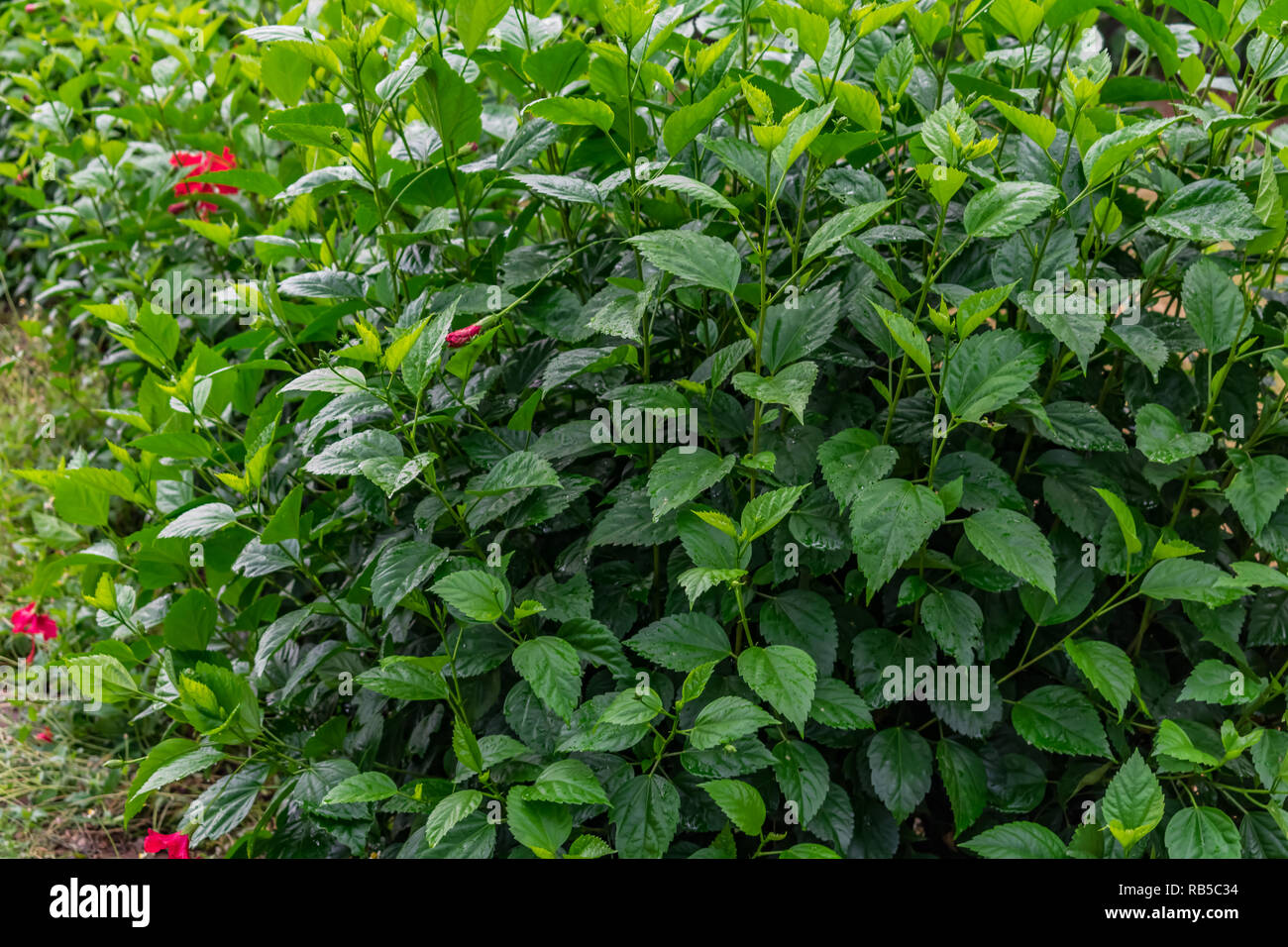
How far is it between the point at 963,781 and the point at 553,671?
60 centimetres

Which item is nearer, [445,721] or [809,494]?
[809,494]

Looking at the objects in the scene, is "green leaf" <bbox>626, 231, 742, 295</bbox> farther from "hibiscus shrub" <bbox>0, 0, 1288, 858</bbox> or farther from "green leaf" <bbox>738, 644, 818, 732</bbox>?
"green leaf" <bbox>738, 644, 818, 732</bbox>

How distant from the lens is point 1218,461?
1624 millimetres

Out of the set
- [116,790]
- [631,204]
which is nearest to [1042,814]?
[631,204]

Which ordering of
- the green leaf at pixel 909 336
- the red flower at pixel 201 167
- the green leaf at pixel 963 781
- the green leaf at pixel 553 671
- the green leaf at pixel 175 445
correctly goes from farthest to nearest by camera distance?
1. the red flower at pixel 201 167
2. the green leaf at pixel 175 445
3. the green leaf at pixel 963 781
4. the green leaf at pixel 553 671
5. the green leaf at pixel 909 336

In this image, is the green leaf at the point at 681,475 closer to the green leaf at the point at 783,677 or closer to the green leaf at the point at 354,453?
the green leaf at the point at 783,677

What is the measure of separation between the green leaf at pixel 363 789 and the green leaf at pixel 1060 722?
34.4 inches

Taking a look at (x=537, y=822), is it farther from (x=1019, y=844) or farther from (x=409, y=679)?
(x=1019, y=844)

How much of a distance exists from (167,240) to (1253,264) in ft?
8.63

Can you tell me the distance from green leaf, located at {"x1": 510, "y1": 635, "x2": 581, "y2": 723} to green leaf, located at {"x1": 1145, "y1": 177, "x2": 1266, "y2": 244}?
0.97m

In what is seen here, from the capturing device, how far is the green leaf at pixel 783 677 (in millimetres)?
1239

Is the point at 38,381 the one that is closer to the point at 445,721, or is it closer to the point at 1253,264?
the point at 445,721

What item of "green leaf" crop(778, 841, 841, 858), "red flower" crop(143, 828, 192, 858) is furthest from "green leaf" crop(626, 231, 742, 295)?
"red flower" crop(143, 828, 192, 858)

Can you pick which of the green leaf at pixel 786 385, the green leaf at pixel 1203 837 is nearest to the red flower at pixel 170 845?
the green leaf at pixel 786 385
